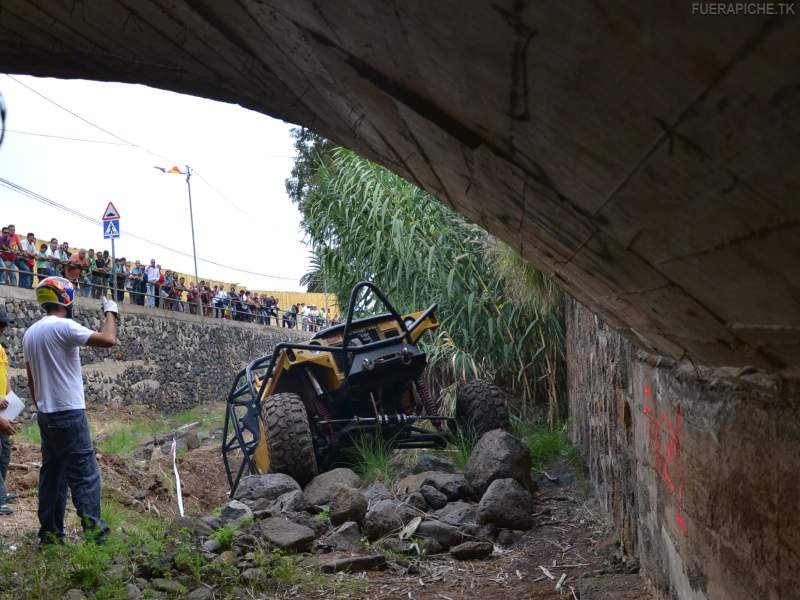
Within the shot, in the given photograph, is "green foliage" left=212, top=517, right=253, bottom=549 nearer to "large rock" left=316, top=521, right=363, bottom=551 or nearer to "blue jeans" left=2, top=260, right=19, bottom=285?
"large rock" left=316, top=521, right=363, bottom=551

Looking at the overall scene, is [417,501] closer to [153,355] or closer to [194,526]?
[194,526]

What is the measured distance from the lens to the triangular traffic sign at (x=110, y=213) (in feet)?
56.7

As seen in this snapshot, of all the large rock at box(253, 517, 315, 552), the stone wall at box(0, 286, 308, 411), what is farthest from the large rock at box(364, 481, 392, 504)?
the stone wall at box(0, 286, 308, 411)

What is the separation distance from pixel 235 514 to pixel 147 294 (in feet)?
55.3

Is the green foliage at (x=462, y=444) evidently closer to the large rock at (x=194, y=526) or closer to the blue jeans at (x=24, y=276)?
the large rock at (x=194, y=526)

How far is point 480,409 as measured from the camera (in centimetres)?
753

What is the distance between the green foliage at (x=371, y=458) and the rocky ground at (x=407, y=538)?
149 mm

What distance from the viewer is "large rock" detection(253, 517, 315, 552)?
5152 millimetres

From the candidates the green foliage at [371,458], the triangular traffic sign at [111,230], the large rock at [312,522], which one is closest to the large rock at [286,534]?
the large rock at [312,522]

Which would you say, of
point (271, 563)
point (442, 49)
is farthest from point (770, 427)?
point (271, 563)

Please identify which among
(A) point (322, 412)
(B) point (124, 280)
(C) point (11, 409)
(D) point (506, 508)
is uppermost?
(B) point (124, 280)

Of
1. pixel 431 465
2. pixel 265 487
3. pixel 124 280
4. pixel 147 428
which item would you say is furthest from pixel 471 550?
pixel 124 280

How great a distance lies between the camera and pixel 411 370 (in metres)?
7.36

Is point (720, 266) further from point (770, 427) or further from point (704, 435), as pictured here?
point (704, 435)
